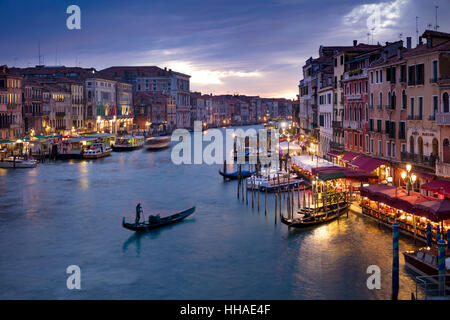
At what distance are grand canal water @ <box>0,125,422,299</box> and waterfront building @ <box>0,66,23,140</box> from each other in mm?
A: 15744

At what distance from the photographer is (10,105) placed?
40969 millimetres

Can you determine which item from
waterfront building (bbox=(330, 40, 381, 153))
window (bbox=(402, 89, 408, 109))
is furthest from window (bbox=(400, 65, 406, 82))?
waterfront building (bbox=(330, 40, 381, 153))

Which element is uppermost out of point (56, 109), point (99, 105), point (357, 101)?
point (99, 105)

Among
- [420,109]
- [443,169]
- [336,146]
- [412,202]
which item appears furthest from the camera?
[336,146]

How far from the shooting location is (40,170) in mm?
36500

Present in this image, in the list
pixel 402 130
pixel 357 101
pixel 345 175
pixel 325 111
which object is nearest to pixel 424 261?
pixel 345 175

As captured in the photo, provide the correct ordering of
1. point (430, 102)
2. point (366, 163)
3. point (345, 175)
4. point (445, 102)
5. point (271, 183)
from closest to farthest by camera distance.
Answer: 1. point (445, 102)
2. point (430, 102)
3. point (345, 175)
4. point (366, 163)
5. point (271, 183)

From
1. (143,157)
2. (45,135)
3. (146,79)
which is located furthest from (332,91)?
(146,79)

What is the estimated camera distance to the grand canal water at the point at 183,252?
43.7 ft

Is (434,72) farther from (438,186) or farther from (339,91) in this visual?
(339,91)

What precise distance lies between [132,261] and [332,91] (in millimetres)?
18188

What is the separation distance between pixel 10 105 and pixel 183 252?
29.3 meters
